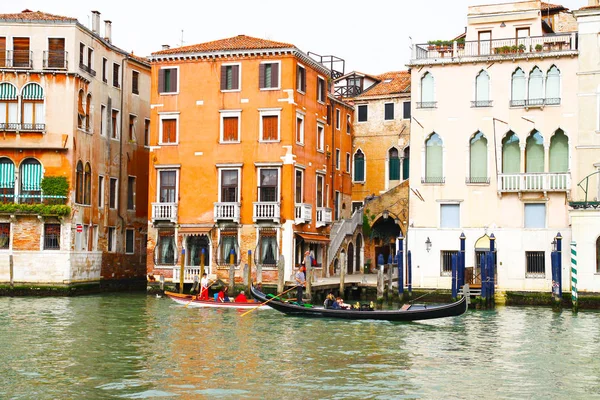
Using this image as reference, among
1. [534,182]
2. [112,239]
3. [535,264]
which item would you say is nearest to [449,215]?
[534,182]

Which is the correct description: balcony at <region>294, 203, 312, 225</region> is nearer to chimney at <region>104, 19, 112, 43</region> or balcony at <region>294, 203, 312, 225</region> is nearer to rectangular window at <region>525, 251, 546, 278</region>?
rectangular window at <region>525, 251, 546, 278</region>

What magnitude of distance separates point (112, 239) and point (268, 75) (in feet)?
31.4

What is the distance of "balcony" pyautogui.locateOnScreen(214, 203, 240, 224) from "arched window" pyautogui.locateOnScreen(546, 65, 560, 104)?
11.8 m

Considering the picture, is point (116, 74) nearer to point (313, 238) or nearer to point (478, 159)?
point (313, 238)

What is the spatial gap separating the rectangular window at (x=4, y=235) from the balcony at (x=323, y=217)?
11.7 m

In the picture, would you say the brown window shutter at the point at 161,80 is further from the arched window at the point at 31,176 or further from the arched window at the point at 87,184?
the arched window at the point at 31,176

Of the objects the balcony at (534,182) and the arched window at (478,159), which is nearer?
the balcony at (534,182)

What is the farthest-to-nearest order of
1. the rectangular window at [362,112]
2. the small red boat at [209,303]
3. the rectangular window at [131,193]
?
the rectangular window at [362,112]
the rectangular window at [131,193]
the small red boat at [209,303]

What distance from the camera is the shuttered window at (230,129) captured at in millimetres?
35562

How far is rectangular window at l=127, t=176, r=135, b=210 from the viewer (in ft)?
131

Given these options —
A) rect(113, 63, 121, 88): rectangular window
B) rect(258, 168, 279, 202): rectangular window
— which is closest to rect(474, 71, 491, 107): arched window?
rect(258, 168, 279, 202): rectangular window

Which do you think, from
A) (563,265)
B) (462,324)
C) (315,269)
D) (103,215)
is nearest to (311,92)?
(315,269)

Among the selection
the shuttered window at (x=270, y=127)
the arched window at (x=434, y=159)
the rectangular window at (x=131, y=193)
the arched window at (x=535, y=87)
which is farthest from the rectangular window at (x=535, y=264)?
the rectangular window at (x=131, y=193)

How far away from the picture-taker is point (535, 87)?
32188 millimetres
